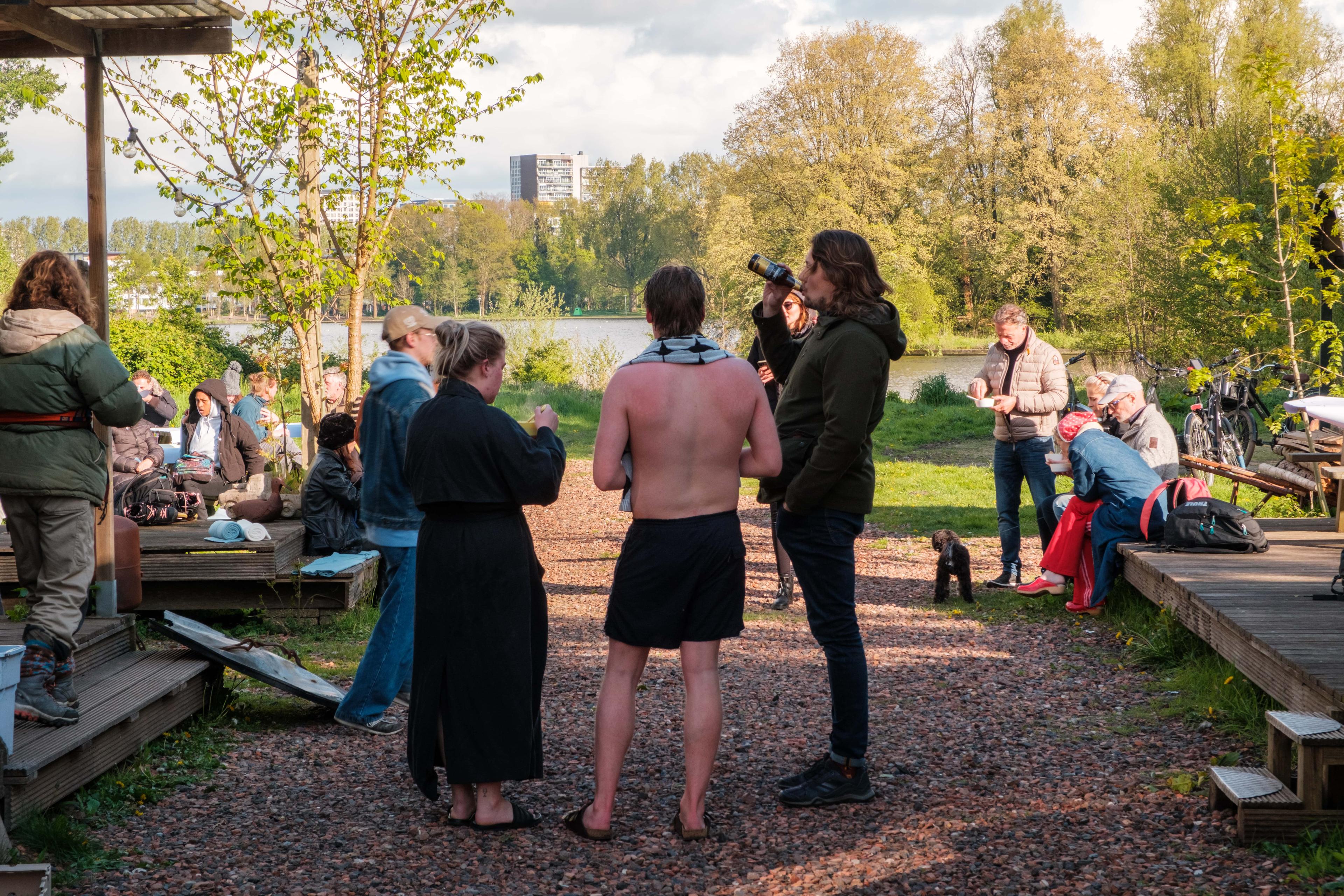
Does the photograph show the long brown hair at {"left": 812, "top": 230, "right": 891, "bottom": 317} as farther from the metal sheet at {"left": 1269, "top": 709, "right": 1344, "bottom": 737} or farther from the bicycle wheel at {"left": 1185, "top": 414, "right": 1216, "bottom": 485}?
the bicycle wheel at {"left": 1185, "top": 414, "right": 1216, "bottom": 485}

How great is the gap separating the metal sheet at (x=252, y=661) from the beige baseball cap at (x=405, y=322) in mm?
1434

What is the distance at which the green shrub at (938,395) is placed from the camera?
22.4 m

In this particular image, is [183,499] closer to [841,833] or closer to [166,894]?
[166,894]

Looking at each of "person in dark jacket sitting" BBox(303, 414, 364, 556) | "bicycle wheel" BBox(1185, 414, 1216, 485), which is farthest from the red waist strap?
"bicycle wheel" BBox(1185, 414, 1216, 485)

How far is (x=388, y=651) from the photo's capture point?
446 centimetres

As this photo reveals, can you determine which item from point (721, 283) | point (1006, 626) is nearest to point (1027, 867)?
point (1006, 626)

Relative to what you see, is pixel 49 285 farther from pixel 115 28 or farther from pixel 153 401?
pixel 153 401

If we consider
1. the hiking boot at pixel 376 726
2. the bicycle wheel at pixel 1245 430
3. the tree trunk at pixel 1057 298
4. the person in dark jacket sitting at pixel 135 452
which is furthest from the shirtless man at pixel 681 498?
the tree trunk at pixel 1057 298

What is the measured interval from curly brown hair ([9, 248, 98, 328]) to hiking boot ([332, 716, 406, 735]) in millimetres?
1852

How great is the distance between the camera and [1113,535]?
6.54 metres

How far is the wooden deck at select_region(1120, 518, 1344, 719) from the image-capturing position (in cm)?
391

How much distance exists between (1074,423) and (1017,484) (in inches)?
29.7

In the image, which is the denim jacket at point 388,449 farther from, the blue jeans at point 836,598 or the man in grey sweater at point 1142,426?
the man in grey sweater at point 1142,426

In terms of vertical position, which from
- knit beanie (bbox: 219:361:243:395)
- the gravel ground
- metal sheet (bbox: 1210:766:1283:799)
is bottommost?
the gravel ground
